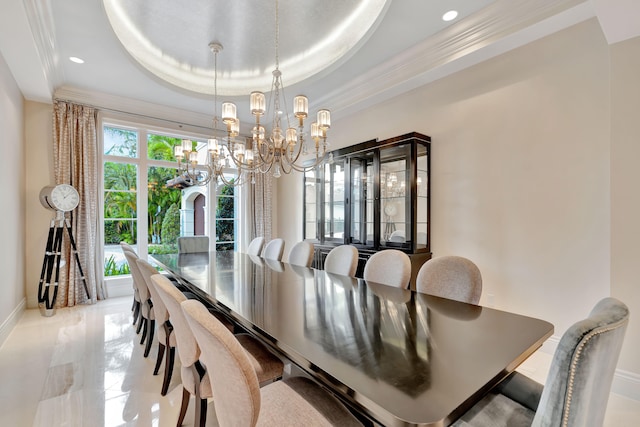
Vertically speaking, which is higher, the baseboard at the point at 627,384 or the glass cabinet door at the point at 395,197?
the glass cabinet door at the point at 395,197

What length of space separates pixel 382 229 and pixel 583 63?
2.34m

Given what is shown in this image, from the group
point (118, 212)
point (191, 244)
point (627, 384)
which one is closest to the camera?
point (627, 384)

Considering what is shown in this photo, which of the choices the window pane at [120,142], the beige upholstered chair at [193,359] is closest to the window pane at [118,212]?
the window pane at [120,142]

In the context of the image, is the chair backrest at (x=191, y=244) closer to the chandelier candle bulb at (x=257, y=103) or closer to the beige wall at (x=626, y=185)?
the chandelier candle bulb at (x=257, y=103)

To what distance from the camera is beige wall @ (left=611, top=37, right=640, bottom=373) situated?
1.94 metres

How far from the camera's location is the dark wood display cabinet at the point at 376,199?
3271mm

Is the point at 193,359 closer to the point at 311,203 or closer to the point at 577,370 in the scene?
the point at 577,370

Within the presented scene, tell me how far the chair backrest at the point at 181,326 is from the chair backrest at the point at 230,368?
32cm

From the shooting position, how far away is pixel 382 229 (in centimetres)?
362

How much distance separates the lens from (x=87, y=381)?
2172 millimetres

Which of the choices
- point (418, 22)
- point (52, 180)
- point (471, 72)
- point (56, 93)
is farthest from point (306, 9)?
point (52, 180)

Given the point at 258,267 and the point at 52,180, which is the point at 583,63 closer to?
the point at 258,267

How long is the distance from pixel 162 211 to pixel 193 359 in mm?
4336

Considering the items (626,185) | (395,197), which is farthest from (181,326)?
(626,185)
